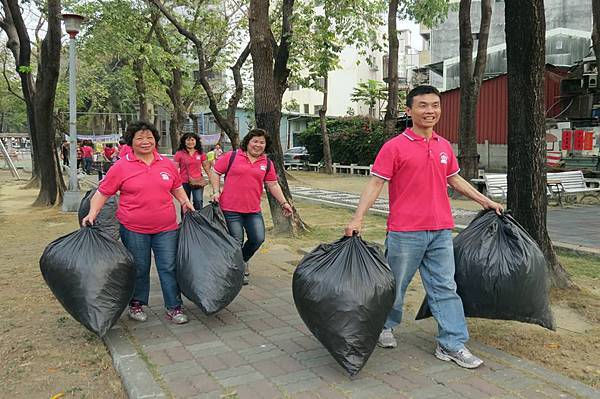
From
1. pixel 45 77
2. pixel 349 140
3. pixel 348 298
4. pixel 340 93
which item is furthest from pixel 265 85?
pixel 340 93

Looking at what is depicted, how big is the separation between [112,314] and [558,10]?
27714 millimetres

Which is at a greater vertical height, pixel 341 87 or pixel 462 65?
pixel 341 87

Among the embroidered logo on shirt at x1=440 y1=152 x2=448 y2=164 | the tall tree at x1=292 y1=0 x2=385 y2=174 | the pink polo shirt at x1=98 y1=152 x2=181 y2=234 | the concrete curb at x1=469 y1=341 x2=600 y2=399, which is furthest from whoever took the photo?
the tall tree at x1=292 y1=0 x2=385 y2=174

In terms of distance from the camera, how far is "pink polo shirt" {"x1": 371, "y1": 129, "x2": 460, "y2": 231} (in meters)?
3.43

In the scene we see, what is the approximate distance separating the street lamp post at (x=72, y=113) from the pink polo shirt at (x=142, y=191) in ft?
25.2

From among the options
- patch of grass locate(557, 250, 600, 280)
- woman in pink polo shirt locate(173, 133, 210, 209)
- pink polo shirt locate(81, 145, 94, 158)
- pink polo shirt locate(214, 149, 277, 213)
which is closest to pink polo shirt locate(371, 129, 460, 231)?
pink polo shirt locate(214, 149, 277, 213)

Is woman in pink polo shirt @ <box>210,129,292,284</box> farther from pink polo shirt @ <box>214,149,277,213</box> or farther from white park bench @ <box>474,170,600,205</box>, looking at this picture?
white park bench @ <box>474,170,600,205</box>

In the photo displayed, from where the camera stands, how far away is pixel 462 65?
12945 millimetres

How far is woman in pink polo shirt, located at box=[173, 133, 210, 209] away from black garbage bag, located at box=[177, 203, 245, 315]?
3.52 metres

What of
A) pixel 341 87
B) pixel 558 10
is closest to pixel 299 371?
pixel 558 10

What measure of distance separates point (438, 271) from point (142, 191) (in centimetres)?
215

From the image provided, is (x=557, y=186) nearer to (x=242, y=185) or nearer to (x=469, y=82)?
(x=469, y=82)

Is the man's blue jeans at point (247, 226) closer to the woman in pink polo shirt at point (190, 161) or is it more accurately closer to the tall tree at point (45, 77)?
the woman in pink polo shirt at point (190, 161)

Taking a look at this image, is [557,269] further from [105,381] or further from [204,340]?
[105,381]
